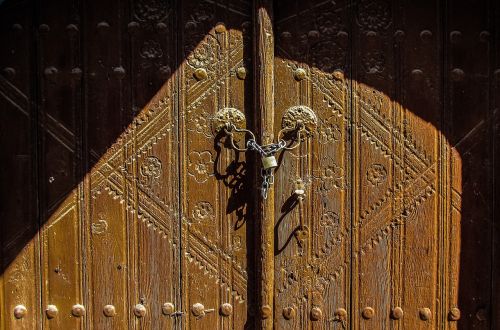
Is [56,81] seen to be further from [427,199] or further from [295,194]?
[427,199]

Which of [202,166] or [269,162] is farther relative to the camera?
[202,166]

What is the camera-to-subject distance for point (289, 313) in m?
2.03

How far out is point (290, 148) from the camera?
200 centimetres

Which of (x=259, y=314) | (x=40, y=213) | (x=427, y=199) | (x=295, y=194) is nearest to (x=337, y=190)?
(x=295, y=194)

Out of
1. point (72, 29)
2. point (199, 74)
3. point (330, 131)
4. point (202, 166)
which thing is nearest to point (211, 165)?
point (202, 166)

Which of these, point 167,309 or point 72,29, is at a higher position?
point 72,29

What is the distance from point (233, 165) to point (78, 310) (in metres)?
0.80

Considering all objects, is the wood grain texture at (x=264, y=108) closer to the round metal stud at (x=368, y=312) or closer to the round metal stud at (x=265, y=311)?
the round metal stud at (x=265, y=311)

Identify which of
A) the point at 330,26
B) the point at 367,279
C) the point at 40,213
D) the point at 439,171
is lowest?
the point at 367,279

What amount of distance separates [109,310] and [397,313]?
1.08 meters

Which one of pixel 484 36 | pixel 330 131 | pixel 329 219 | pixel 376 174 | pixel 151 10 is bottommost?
pixel 329 219

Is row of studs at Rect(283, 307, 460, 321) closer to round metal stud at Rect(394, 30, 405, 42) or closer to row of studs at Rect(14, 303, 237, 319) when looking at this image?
row of studs at Rect(14, 303, 237, 319)

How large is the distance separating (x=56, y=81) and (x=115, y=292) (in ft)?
2.69

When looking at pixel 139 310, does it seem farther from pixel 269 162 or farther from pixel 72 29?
pixel 72 29
